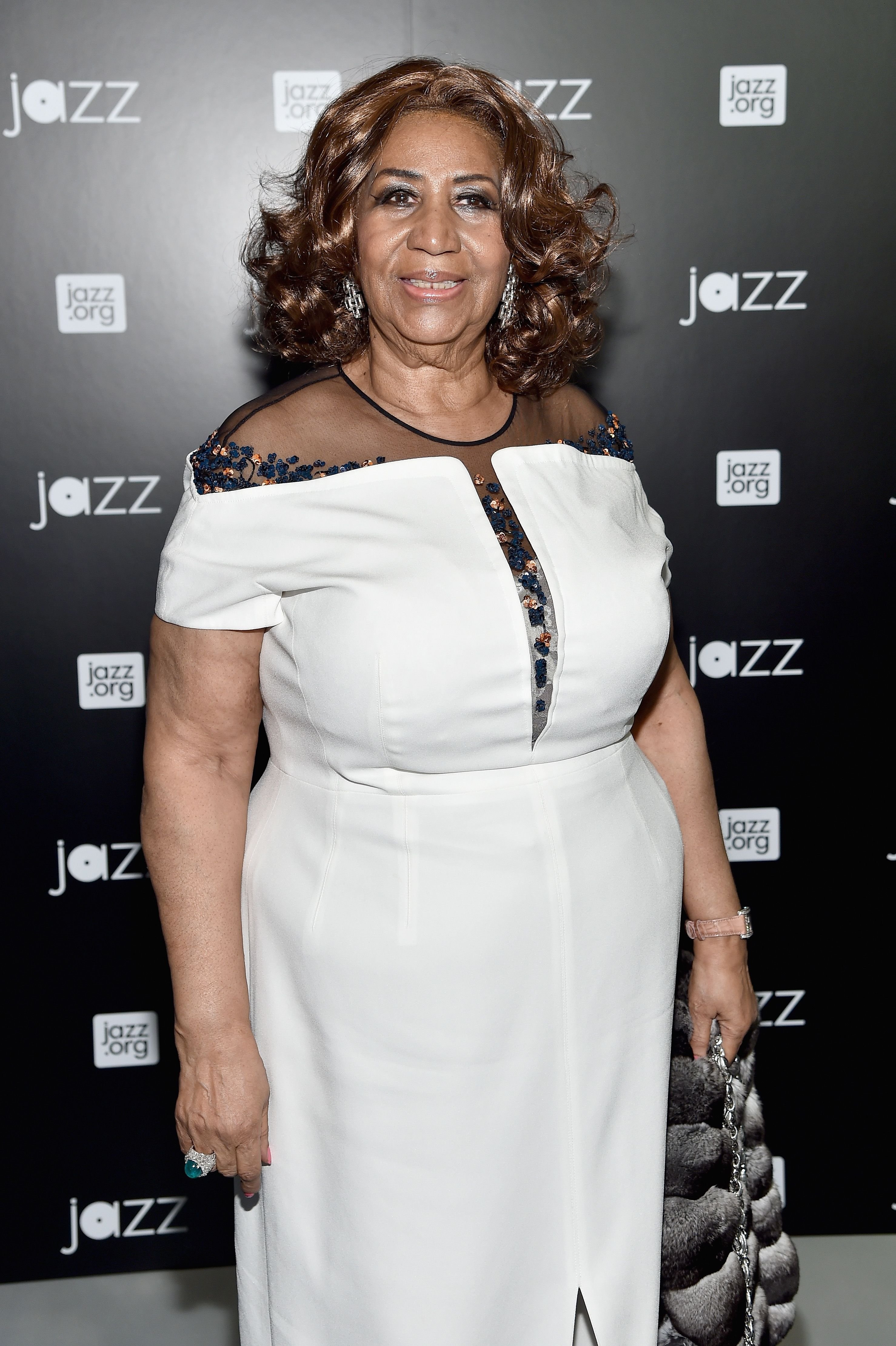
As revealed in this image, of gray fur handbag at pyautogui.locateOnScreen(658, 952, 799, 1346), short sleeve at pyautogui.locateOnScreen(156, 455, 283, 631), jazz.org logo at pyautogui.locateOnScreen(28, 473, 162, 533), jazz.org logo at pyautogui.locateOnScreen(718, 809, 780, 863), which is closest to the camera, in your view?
short sleeve at pyautogui.locateOnScreen(156, 455, 283, 631)

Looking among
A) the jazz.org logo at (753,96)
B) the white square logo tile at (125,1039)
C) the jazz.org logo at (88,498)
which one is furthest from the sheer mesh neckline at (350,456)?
the white square logo tile at (125,1039)

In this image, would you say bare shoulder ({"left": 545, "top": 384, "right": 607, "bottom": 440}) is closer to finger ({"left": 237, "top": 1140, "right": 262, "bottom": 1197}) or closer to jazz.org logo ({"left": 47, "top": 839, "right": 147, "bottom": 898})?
finger ({"left": 237, "top": 1140, "right": 262, "bottom": 1197})

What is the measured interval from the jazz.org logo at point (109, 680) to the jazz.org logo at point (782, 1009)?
1.47 m

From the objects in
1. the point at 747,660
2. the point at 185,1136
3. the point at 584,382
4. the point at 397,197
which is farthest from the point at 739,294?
the point at 185,1136

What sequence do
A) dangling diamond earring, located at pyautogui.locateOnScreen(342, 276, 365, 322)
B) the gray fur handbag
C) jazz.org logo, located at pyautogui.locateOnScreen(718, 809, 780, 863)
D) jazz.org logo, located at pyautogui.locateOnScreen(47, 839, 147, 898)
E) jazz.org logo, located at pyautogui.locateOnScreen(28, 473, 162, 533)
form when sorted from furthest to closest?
jazz.org logo, located at pyautogui.locateOnScreen(718, 809, 780, 863) → jazz.org logo, located at pyautogui.locateOnScreen(47, 839, 147, 898) → jazz.org logo, located at pyautogui.locateOnScreen(28, 473, 162, 533) → the gray fur handbag → dangling diamond earring, located at pyautogui.locateOnScreen(342, 276, 365, 322)

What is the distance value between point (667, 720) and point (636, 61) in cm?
132

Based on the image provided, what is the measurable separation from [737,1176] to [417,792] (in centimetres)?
82

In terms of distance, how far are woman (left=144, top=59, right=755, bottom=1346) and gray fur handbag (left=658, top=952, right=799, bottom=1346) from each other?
13 cm

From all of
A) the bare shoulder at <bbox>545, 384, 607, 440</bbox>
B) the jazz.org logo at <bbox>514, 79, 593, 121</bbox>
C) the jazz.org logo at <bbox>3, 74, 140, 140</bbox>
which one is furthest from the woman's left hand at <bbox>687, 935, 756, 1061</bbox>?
the jazz.org logo at <bbox>3, 74, 140, 140</bbox>

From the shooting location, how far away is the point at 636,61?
7.53 feet

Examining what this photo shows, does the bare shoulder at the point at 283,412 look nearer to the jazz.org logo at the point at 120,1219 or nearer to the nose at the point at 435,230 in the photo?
the nose at the point at 435,230

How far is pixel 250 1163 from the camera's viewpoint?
1485 mm

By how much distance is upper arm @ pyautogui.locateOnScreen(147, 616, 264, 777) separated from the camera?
1.39m

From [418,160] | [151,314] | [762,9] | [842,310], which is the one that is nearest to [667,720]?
[418,160]
